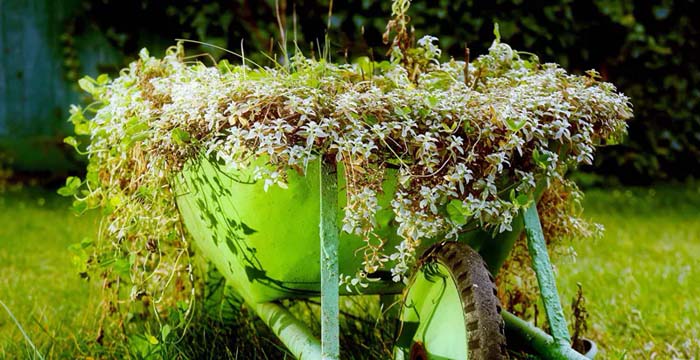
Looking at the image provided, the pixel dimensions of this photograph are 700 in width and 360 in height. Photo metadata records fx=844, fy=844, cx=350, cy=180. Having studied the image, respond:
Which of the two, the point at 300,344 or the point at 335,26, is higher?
the point at 335,26

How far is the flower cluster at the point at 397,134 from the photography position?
120cm

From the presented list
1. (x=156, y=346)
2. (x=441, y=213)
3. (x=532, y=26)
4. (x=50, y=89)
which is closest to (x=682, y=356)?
(x=441, y=213)

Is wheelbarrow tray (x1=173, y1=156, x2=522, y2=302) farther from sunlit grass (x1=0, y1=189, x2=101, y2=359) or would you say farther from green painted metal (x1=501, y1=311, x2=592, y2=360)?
sunlit grass (x1=0, y1=189, x2=101, y2=359)

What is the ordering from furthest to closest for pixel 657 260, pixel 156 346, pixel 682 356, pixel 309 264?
1. pixel 657 260
2. pixel 682 356
3. pixel 156 346
4. pixel 309 264

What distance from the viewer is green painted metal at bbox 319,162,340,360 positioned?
1250 millimetres

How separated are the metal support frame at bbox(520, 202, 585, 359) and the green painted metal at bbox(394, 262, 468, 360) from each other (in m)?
0.18

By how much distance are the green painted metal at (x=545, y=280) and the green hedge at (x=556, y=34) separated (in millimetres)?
2540

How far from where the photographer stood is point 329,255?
1.26m

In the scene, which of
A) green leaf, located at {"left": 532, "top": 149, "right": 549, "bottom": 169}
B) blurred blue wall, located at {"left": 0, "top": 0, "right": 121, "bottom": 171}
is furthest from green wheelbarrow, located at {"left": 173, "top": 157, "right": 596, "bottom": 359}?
blurred blue wall, located at {"left": 0, "top": 0, "right": 121, "bottom": 171}

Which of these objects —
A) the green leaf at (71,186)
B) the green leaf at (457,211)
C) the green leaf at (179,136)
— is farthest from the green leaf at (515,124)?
the green leaf at (71,186)

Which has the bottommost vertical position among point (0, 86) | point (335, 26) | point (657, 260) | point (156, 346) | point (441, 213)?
point (156, 346)

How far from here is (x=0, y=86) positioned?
5047mm

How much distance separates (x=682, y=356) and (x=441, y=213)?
97cm

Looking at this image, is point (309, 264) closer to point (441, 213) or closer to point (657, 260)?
Answer: point (441, 213)
